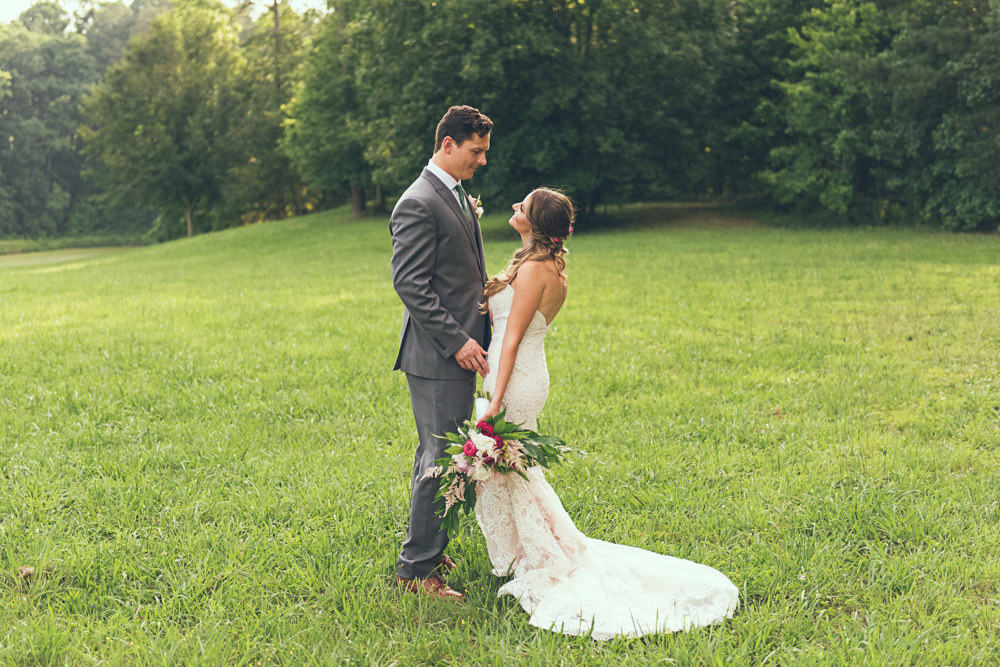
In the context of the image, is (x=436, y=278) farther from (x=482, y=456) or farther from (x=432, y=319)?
(x=482, y=456)

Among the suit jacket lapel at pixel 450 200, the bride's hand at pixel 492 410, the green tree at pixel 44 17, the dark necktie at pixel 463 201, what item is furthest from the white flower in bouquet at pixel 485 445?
the green tree at pixel 44 17

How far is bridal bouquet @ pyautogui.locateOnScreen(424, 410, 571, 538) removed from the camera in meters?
3.61

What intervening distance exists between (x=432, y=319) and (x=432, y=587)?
150 centimetres

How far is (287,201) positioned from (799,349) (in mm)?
50196

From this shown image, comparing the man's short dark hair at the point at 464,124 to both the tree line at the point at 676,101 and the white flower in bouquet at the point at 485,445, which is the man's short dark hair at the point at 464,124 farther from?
the tree line at the point at 676,101

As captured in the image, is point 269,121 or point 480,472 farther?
point 269,121

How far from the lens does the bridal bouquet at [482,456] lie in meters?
3.61

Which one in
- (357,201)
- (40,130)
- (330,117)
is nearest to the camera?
(330,117)

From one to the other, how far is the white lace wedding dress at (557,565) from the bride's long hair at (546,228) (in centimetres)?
20

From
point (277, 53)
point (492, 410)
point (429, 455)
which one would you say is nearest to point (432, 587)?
point (429, 455)

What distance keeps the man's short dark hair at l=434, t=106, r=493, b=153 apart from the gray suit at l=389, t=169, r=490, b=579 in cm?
26

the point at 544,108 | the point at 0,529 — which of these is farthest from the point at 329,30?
the point at 0,529

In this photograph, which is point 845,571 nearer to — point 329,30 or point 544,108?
point 544,108

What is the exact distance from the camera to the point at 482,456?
3.61 m
